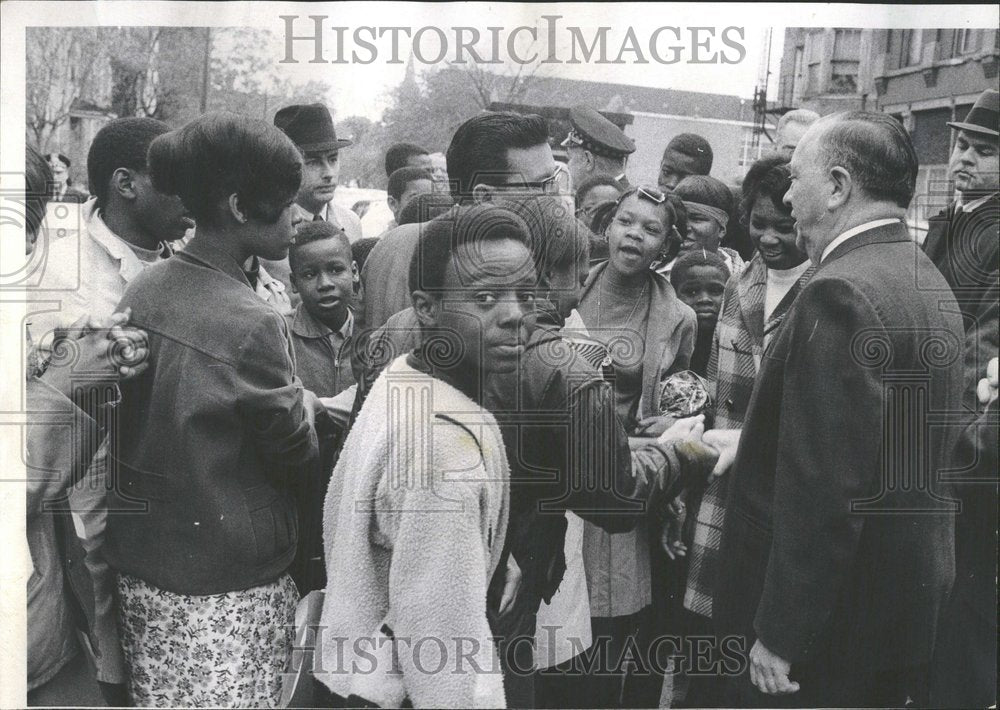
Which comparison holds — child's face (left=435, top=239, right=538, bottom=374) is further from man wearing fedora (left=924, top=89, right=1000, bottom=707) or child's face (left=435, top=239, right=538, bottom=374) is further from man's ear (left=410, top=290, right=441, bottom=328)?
man wearing fedora (left=924, top=89, right=1000, bottom=707)

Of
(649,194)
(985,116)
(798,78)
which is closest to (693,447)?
(649,194)

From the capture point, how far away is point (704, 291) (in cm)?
340

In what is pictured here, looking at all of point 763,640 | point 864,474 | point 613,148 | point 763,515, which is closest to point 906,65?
point 613,148

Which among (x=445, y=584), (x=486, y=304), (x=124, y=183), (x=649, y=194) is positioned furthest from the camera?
(x=649, y=194)

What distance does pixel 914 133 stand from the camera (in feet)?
11.1

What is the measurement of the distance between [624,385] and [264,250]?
1337mm

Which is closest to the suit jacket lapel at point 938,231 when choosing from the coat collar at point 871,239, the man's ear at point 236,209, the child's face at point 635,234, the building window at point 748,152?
the coat collar at point 871,239

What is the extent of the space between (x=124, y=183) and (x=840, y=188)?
2.47 m

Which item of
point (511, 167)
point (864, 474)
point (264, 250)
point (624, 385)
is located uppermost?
point (511, 167)

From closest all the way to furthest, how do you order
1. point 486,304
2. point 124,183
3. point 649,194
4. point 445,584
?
point 445,584 < point 486,304 < point 124,183 < point 649,194

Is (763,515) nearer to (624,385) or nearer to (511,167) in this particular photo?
(624,385)

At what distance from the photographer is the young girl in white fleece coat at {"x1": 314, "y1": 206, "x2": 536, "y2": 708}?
3.14 meters

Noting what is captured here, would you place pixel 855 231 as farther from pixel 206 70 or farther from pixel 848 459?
pixel 206 70

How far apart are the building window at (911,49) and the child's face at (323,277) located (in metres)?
2.10
